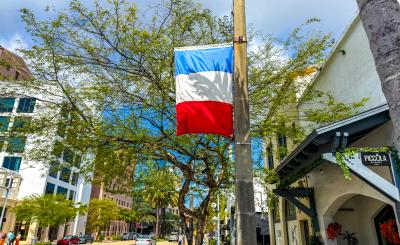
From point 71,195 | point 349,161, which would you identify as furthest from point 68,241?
point 349,161

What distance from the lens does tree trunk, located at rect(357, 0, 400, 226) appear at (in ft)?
8.41

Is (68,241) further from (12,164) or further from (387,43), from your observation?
(387,43)

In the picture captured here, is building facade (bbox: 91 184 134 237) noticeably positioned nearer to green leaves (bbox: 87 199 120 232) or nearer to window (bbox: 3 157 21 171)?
green leaves (bbox: 87 199 120 232)

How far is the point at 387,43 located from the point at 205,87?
9.96 ft

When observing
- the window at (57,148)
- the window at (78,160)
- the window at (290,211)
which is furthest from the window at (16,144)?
the window at (290,211)

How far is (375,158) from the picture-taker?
23.8 feet

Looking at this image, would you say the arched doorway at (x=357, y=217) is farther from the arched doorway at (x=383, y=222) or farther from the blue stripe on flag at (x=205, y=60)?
the blue stripe on flag at (x=205, y=60)

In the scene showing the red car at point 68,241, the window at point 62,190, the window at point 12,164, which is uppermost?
the window at point 12,164

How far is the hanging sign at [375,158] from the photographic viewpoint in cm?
717

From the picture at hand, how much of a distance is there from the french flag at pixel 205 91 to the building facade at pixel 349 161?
341 cm

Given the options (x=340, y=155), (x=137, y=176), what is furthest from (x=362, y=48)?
(x=137, y=176)

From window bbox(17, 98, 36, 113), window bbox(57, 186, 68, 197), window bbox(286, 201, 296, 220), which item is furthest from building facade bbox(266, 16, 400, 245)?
window bbox(57, 186, 68, 197)

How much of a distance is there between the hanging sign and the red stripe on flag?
12.7 feet

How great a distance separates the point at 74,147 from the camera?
30.7 feet
